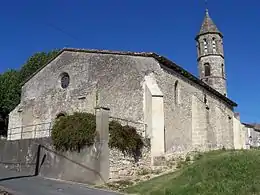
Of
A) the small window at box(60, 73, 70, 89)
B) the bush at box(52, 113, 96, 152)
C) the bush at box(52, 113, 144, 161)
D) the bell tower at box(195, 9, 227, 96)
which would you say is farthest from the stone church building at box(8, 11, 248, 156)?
the bell tower at box(195, 9, 227, 96)

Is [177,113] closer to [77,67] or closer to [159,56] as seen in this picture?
[159,56]

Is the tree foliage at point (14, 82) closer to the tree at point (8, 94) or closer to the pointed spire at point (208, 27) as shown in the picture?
the tree at point (8, 94)

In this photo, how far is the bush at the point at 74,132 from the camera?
671 inches

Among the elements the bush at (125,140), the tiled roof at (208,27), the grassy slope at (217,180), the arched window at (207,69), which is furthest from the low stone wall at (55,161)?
the tiled roof at (208,27)

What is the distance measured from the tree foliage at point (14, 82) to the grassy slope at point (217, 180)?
78.3 ft

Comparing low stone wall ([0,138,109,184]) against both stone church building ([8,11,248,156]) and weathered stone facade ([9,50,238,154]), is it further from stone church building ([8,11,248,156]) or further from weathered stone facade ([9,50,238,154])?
weathered stone facade ([9,50,238,154])

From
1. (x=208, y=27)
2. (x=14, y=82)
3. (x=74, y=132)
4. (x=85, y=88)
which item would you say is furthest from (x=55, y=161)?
(x=208, y=27)

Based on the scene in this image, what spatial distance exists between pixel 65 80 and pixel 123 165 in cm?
1047

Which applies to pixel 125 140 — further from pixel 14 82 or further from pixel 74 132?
pixel 14 82

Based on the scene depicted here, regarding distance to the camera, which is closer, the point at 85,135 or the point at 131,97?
the point at 85,135

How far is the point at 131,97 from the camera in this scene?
21.3 m

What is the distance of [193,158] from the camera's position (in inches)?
896

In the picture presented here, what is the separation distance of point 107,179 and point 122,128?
3.00 metres

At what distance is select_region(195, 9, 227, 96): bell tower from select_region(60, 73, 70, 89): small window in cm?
1893
